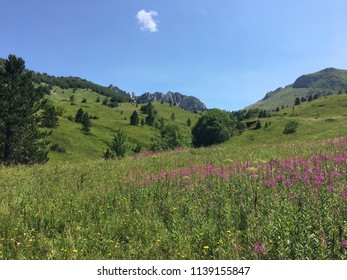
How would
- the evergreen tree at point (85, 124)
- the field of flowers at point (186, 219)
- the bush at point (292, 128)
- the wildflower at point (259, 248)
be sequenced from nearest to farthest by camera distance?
the wildflower at point (259, 248)
the field of flowers at point (186, 219)
the bush at point (292, 128)
the evergreen tree at point (85, 124)

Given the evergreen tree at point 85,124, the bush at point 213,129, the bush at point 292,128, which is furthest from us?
the bush at point 213,129

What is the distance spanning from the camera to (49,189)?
377 inches

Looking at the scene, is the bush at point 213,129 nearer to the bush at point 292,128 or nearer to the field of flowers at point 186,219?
the bush at point 292,128

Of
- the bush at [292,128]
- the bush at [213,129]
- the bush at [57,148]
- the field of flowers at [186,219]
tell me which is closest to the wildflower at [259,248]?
the field of flowers at [186,219]

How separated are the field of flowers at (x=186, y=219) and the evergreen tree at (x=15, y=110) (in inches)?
1156

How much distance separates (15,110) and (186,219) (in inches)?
1408

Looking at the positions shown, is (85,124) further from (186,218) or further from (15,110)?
(186,218)

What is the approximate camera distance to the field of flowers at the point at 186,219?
4871 mm

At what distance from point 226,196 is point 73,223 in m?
3.96

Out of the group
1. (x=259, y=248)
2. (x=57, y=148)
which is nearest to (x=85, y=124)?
(x=57, y=148)

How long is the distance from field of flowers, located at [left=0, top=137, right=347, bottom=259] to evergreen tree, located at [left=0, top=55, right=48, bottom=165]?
2937cm

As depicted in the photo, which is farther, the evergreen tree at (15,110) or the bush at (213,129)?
the bush at (213,129)
